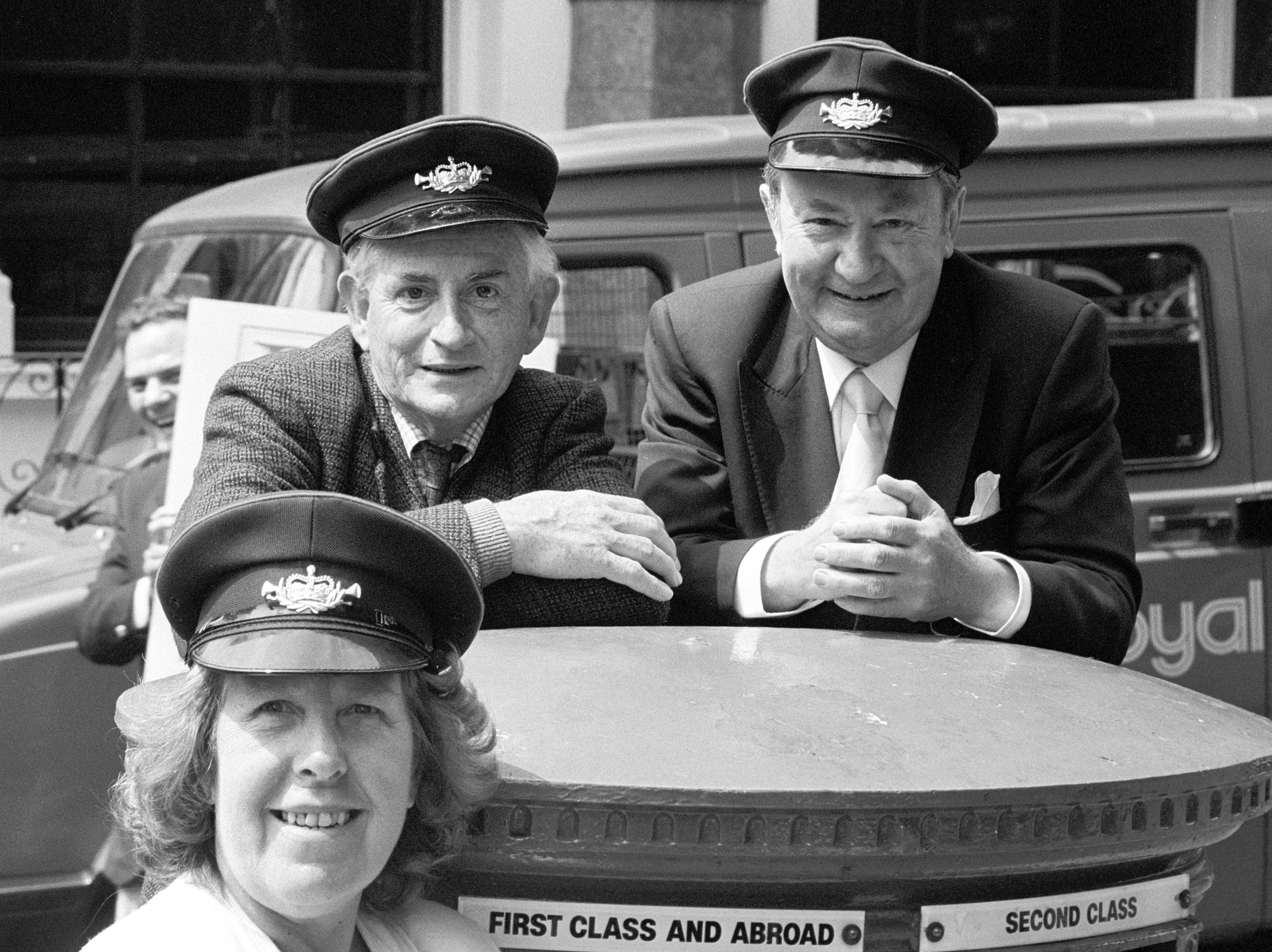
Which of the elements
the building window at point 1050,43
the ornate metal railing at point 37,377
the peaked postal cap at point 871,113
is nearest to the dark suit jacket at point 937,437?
the peaked postal cap at point 871,113

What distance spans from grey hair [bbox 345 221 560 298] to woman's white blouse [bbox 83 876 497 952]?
891mm

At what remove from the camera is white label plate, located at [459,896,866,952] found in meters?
1.85

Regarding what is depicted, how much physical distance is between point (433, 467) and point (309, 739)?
78 cm

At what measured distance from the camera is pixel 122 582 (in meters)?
4.34

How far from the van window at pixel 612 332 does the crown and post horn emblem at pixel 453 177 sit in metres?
1.97

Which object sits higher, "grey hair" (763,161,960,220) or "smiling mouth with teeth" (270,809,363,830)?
"grey hair" (763,161,960,220)

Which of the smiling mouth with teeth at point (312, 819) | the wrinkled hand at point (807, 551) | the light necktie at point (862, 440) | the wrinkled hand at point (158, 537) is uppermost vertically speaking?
the light necktie at point (862, 440)

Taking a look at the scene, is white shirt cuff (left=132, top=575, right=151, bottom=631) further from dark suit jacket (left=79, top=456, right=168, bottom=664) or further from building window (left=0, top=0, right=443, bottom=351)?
building window (left=0, top=0, right=443, bottom=351)

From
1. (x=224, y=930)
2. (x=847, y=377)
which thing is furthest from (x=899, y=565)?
(x=224, y=930)

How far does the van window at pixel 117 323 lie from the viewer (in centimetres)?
453

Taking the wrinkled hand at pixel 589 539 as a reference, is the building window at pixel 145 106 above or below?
above

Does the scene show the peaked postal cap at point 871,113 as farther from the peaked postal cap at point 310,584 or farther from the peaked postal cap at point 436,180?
the peaked postal cap at point 310,584

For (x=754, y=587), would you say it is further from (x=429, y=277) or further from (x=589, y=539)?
(x=429, y=277)

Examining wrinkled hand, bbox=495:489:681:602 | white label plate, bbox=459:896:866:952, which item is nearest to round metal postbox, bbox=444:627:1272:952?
white label plate, bbox=459:896:866:952
